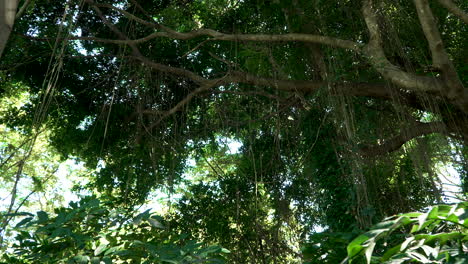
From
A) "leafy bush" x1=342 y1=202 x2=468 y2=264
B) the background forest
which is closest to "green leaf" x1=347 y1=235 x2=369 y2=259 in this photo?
"leafy bush" x1=342 y1=202 x2=468 y2=264

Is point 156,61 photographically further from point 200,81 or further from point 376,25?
point 376,25

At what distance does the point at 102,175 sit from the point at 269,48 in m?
2.63

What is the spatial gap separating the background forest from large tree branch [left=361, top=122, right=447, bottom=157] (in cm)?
2

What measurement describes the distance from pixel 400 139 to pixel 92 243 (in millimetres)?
3281

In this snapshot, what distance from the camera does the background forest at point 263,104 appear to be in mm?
3889

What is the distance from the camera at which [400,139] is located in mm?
4449

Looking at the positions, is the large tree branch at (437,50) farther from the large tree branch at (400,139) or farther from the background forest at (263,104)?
the large tree branch at (400,139)

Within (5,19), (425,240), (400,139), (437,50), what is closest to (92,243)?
(5,19)

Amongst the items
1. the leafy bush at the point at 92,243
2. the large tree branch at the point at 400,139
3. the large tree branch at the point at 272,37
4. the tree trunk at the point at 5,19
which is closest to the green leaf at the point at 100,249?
the leafy bush at the point at 92,243

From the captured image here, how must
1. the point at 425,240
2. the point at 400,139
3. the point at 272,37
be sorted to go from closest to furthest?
the point at 425,240
the point at 272,37
the point at 400,139

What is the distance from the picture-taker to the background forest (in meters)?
3.89

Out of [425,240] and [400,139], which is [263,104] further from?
[425,240]

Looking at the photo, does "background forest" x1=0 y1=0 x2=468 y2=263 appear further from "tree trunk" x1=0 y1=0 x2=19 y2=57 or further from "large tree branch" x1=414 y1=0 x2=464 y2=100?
"tree trunk" x1=0 y1=0 x2=19 y2=57

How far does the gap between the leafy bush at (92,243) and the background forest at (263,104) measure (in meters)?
1.47
